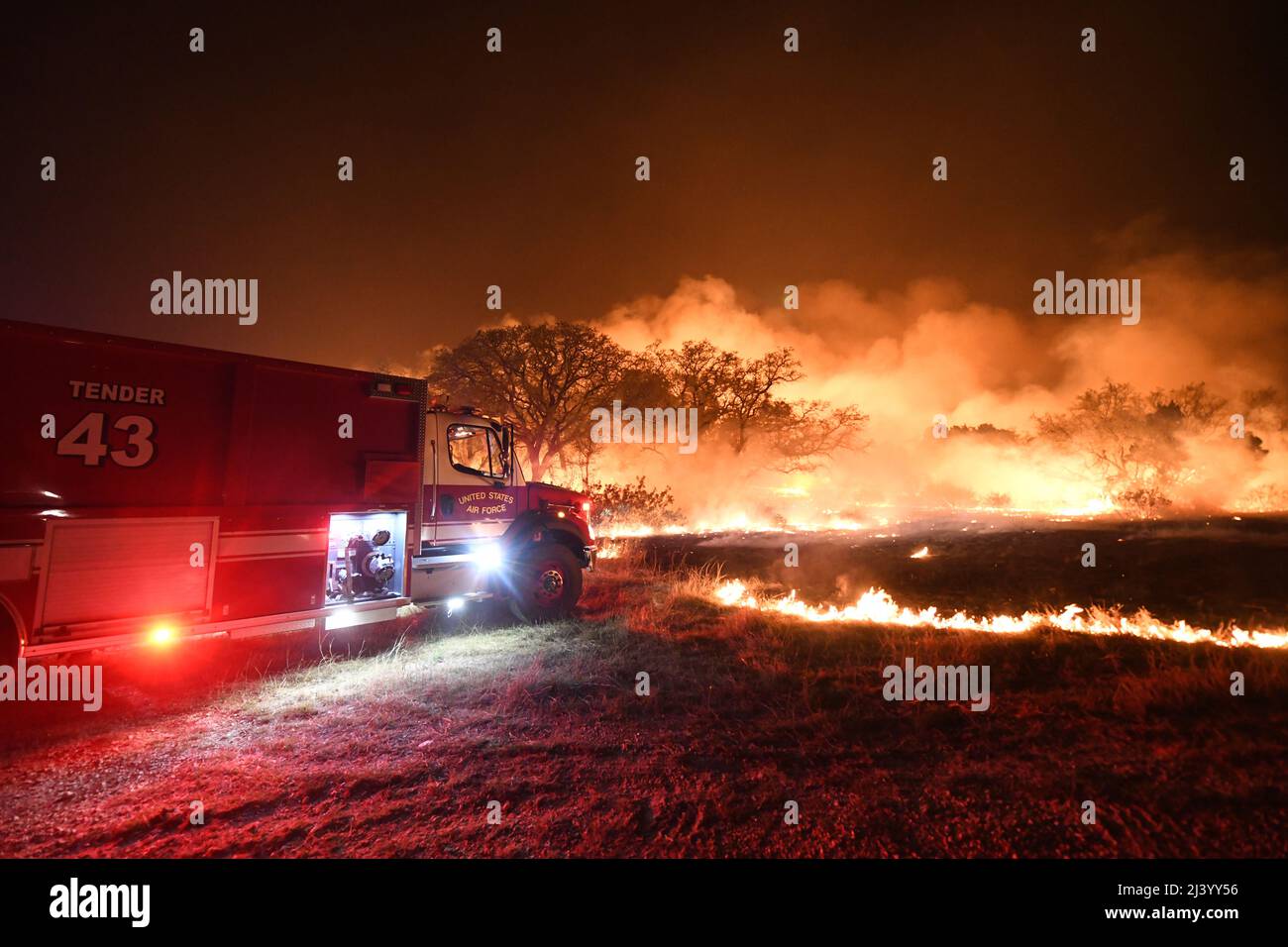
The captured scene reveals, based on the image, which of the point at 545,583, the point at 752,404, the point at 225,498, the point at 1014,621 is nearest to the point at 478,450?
the point at 545,583

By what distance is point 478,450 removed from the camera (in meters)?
9.34

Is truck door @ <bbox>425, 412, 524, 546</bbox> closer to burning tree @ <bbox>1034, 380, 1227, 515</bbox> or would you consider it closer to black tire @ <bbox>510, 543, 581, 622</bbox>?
black tire @ <bbox>510, 543, 581, 622</bbox>

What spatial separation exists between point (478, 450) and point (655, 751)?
19.5 ft

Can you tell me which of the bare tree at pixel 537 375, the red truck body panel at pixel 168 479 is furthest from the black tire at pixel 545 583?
the bare tree at pixel 537 375

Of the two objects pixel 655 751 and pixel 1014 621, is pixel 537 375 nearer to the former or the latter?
pixel 1014 621

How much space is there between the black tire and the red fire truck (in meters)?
0.04

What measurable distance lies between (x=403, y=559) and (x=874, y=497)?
131 feet

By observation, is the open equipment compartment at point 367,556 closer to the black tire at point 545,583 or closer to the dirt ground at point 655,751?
the dirt ground at point 655,751

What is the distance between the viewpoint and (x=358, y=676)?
6.93 metres

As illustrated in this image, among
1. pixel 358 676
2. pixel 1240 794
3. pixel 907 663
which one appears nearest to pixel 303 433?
pixel 358 676

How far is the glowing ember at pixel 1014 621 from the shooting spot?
7.68 meters

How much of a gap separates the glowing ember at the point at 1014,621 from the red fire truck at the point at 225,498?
4.65m

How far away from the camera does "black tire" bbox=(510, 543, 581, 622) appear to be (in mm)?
9398

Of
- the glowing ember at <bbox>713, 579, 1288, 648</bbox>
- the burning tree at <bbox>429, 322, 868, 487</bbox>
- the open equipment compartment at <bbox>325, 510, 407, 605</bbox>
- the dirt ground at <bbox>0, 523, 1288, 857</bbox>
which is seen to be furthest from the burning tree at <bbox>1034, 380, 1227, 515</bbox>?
the open equipment compartment at <bbox>325, 510, 407, 605</bbox>
